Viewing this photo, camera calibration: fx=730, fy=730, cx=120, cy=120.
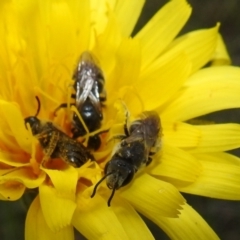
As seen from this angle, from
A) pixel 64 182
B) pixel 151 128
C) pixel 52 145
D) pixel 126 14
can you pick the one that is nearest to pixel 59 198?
pixel 64 182

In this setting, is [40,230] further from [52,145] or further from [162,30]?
[162,30]

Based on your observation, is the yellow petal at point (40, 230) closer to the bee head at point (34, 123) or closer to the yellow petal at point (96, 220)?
the yellow petal at point (96, 220)

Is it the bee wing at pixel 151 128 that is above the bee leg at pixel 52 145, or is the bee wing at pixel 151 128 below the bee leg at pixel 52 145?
above

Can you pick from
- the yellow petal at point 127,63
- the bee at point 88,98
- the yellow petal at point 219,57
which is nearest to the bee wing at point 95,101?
the bee at point 88,98

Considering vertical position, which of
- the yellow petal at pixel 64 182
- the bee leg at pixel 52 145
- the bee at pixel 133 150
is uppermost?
the bee at pixel 133 150

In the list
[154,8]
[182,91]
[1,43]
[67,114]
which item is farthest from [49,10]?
[154,8]

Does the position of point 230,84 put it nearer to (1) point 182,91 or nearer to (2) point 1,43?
(1) point 182,91
